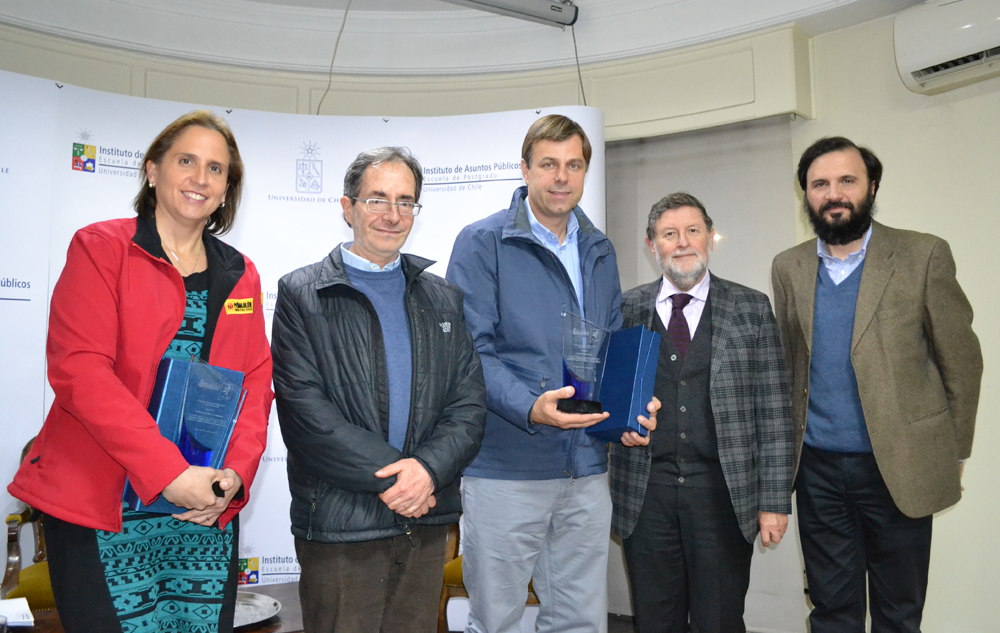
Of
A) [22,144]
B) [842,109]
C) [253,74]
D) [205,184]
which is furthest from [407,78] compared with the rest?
[205,184]

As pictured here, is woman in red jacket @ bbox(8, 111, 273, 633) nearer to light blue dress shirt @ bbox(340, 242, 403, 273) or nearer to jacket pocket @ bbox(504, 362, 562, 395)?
light blue dress shirt @ bbox(340, 242, 403, 273)

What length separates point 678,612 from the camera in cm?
237

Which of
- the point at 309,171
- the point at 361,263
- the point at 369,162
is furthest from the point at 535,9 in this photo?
the point at 361,263

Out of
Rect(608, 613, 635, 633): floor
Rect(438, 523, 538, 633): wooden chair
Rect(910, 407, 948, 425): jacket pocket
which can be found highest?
Rect(910, 407, 948, 425): jacket pocket

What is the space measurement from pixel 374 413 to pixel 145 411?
1.75ft

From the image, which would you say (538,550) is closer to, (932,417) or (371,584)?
(371,584)

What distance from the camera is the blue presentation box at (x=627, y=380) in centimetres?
213

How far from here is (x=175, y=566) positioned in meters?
1.71

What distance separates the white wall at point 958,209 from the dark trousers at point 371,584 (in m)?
2.99

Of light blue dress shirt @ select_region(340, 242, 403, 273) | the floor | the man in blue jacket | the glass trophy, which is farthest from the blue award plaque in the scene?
the floor

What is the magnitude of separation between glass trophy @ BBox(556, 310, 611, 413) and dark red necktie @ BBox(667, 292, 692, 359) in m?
0.39

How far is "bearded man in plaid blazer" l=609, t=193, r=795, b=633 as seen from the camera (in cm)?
232

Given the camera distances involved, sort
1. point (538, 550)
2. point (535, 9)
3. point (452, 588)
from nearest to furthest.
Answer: point (538, 550) < point (452, 588) < point (535, 9)

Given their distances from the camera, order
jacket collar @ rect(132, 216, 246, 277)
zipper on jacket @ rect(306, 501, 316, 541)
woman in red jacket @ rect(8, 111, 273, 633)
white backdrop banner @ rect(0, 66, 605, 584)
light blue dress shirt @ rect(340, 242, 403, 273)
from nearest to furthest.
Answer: woman in red jacket @ rect(8, 111, 273, 633)
jacket collar @ rect(132, 216, 246, 277)
zipper on jacket @ rect(306, 501, 316, 541)
light blue dress shirt @ rect(340, 242, 403, 273)
white backdrop banner @ rect(0, 66, 605, 584)
